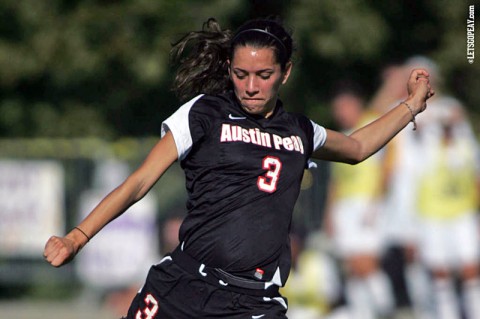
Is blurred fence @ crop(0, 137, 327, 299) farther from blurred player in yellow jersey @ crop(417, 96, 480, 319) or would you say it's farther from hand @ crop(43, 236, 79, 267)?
hand @ crop(43, 236, 79, 267)

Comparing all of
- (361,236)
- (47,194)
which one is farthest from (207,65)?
(47,194)

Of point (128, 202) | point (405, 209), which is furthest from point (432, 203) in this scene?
point (128, 202)

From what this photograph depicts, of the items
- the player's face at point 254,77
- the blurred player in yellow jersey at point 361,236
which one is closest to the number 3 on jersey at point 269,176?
the player's face at point 254,77

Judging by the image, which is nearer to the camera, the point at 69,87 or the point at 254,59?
the point at 254,59

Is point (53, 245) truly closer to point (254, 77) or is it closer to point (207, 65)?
point (254, 77)

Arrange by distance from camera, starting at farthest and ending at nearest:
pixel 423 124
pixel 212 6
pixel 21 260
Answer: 1. pixel 212 6
2. pixel 21 260
3. pixel 423 124

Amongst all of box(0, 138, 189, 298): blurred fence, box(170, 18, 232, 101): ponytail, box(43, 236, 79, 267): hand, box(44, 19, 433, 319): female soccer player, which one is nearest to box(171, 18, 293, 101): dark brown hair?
box(170, 18, 232, 101): ponytail

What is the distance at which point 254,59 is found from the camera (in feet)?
14.2

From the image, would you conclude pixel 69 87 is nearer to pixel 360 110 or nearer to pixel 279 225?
pixel 360 110

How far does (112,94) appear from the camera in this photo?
15984 millimetres

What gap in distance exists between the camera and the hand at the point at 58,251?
3754 millimetres

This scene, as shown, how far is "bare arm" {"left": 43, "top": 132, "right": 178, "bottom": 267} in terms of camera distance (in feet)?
12.4

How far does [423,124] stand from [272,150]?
20.1 ft

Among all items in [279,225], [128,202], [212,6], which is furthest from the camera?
[212,6]
